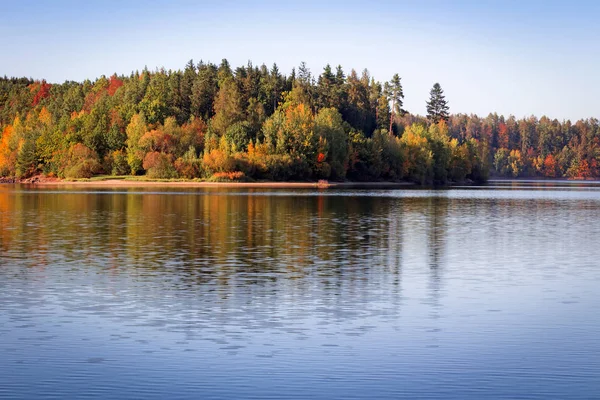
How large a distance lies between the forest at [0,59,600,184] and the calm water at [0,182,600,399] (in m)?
100

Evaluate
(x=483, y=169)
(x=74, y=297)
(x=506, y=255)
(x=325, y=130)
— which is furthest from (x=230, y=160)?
(x=74, y=297)

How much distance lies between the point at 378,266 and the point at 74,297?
11.4m

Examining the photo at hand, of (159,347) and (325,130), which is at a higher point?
(325,130)

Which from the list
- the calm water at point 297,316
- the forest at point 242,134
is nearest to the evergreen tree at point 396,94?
the forest at point 242,134

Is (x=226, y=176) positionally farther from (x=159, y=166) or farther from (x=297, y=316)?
(x=297, y=316)

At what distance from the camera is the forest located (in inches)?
5448

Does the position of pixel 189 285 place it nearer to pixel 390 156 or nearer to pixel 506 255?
pixel 506 255

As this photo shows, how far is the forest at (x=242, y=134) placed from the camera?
138 metres

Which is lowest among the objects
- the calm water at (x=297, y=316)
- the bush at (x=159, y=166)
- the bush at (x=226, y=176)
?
the calm water at (x=297, y=316)

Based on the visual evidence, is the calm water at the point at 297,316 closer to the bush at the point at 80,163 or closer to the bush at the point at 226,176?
the bush at the point at 226,176

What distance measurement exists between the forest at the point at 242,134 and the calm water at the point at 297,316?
10049 cm

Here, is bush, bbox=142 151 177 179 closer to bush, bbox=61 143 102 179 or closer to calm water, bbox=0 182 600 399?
bush, bbox=61 143 102 179

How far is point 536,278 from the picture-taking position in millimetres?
25016

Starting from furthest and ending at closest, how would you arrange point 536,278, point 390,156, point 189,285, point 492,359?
point 390,156 < point 536,278 < point 189,285 < point 492,359
